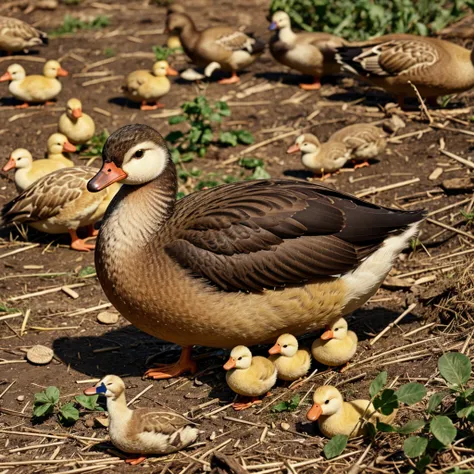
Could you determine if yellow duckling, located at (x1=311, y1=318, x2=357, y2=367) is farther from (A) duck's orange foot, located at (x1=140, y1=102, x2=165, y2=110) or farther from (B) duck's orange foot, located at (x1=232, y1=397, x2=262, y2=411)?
(A) duck's orange foot, located at (x1=140, y1=102, x2=165, y2=110)

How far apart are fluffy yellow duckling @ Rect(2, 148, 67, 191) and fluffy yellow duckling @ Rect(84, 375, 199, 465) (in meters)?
4.18

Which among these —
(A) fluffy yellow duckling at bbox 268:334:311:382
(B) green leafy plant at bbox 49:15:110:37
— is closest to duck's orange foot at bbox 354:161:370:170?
(A) fluffy yellow duckling at bbox 268:334:311:382

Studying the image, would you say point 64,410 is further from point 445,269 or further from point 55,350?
point 445,269

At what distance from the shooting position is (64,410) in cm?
592

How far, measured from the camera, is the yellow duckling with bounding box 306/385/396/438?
17.5 feet

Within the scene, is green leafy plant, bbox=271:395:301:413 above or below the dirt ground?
above

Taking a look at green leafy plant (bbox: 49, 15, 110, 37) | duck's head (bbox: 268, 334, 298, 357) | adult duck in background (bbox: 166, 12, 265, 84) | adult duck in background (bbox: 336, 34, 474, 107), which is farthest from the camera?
green leafy plant (bbox: 49, 15, 110, 37)

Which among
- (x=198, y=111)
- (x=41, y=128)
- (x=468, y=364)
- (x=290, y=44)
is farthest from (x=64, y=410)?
(x=290, y=44)

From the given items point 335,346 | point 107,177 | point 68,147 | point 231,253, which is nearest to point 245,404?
point 335,346

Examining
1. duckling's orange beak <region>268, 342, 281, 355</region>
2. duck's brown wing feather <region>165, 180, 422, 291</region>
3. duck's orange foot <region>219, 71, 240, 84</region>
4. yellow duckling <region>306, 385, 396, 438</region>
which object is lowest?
duck's orange foot <region>219, 71, 240, 84</region>

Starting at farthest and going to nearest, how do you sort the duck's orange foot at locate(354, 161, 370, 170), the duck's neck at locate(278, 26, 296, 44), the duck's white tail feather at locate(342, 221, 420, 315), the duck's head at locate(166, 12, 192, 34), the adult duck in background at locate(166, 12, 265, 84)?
1. the duck's head at locate(166, 12, 192, 34)
2. the adult duck in background at locate(166, 12, 265, 84)
3. the duck's neck at locate(278, 26, 296, 44)
4. the duck's orange foot at locate(354, 161, 370, 170)
5. the duck's white tail feather at locate(342, 221, 420, 315)

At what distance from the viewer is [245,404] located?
19.6 ft

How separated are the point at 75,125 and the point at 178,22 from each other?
10.8 feet

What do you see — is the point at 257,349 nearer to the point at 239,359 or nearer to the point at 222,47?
the point at 239,359
